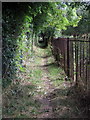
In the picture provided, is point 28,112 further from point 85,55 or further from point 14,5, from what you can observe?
point 14,5

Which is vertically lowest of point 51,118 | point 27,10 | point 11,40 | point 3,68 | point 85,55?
point 51,118

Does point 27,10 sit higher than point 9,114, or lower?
higher

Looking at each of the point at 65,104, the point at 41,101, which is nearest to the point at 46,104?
the point at 41,101

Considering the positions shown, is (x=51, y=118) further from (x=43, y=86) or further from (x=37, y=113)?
(x=43, y=86)

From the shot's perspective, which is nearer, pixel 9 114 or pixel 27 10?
pixel 9 114

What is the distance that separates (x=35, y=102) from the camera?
504 cm

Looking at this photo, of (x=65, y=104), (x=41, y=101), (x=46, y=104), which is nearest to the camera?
(x=65, y=104)

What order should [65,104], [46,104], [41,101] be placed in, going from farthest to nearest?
[41,101] → [46,104] → [65,104]

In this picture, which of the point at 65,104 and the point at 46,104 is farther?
the point at 46,104

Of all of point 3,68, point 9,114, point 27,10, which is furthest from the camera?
point 27,10

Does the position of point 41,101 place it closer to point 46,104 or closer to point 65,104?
point 46,104

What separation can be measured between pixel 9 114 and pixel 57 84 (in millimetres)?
2946

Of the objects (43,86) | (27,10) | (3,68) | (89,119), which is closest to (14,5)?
(27,10)

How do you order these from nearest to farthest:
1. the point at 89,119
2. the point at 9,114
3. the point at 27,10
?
the point at 89,119 → the point at 9,114 → the point at 27,10
